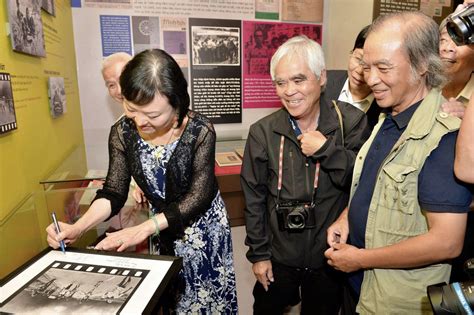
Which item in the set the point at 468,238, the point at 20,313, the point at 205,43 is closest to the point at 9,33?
the point at 20,313

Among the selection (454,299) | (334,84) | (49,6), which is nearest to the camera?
(454,299)

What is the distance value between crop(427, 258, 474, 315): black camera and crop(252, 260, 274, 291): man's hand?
767mm

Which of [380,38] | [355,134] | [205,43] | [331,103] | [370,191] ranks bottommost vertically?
[370,191]

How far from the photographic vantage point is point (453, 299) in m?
0.72

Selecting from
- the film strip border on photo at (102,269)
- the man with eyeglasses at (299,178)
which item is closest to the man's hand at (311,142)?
the man with eyeglasses at (299,178)

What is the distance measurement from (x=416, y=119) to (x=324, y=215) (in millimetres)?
567

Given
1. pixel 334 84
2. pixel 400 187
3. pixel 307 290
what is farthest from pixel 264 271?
pixel 334 84

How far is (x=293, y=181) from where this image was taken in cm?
136

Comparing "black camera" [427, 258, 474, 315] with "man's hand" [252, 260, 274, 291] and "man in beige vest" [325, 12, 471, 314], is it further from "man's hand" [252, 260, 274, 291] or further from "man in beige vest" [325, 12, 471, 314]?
A: "man's hand" [252, 260, 274, 291]

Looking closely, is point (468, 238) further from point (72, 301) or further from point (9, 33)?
point (9, 33)

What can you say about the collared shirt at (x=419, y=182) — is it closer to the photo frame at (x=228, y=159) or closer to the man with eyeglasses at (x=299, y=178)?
the man with eyeglasses at (x=299, y=178)

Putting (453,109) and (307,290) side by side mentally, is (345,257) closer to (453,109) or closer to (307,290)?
(307,290)

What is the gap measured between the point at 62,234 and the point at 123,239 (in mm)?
166

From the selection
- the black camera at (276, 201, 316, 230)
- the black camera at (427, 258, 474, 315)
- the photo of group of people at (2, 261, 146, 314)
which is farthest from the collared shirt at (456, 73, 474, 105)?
the photo of group of people at (2, 261, 146, 314)
